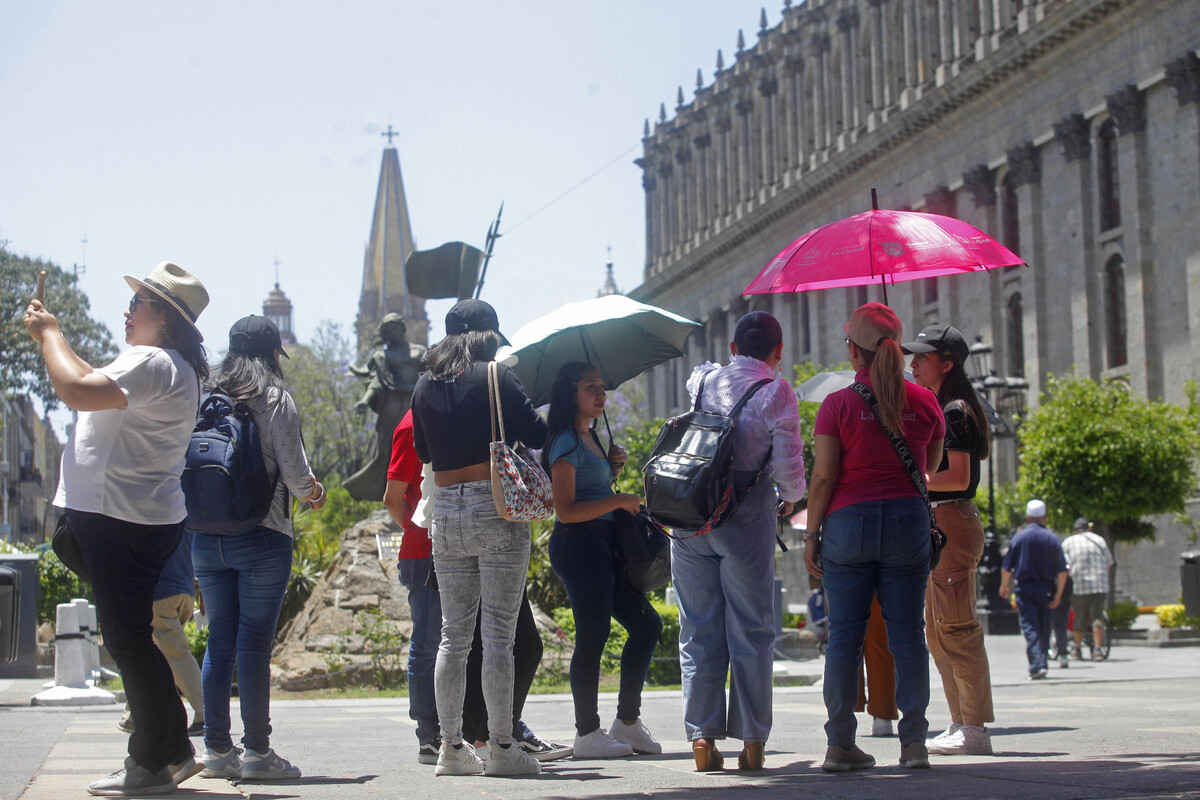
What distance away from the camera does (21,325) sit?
42031 millimetres

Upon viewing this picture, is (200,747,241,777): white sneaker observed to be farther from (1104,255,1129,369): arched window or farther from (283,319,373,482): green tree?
(283,319,373,482): green tree

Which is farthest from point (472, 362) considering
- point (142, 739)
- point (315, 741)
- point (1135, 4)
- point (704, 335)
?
point (704, 335)

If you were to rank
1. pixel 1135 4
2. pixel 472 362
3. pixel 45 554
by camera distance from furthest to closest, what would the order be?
pixel 1135 4, pixel 45 554, pixel 472 362

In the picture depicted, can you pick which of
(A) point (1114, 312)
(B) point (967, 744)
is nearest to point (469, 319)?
(B) point (967, 744)

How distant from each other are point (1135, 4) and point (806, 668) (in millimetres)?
23430

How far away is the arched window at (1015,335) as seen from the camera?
38.3 meters

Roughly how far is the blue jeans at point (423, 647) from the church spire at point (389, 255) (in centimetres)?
11127

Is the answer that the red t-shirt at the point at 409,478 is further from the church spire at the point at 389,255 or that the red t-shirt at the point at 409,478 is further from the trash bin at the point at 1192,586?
the church spire at the point at 389,255

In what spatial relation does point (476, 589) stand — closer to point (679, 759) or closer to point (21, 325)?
point (679, 759)

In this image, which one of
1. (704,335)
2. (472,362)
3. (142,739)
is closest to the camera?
(142,739)

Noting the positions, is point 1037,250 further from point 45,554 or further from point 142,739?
point 142,739

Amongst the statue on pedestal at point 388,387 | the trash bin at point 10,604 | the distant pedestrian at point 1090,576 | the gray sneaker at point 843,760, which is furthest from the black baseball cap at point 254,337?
the distant pedestrian at point 1090,576

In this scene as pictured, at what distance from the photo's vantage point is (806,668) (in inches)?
563

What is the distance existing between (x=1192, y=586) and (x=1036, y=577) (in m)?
9.18
